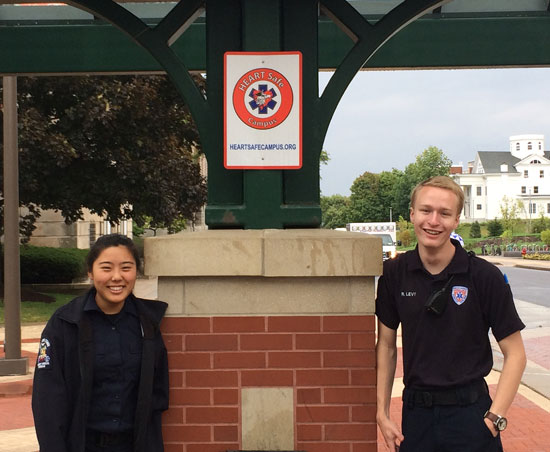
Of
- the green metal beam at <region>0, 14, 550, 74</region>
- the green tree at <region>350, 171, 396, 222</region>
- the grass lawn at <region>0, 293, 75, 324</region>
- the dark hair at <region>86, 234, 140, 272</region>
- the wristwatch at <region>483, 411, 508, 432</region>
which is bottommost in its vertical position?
the grass lawn at <region>0, 293, 75, 324</region>

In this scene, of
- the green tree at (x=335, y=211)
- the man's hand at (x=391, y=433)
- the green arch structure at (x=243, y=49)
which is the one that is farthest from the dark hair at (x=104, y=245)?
the green tree at (x=335, y=211)

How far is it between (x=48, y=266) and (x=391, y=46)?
62.6 feet

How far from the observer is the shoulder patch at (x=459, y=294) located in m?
3.20

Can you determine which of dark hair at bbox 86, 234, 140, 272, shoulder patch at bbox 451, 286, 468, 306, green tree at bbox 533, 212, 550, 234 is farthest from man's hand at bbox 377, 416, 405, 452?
green tree at bbox 533, 212, 550, 234

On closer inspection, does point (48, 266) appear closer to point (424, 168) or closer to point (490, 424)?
point (490, 424)

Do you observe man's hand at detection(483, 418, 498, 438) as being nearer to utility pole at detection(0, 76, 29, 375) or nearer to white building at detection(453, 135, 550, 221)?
utility pole at detection(0, 76, 29, 375)

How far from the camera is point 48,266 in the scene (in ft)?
79.7

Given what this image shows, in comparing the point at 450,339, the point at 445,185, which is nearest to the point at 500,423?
the point at 450,339

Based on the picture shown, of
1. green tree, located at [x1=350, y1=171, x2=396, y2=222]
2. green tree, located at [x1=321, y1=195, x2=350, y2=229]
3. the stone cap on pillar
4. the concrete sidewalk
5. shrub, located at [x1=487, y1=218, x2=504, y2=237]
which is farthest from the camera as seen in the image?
green tree, located at [x1=321, y1=195, x2=350, y2=229]

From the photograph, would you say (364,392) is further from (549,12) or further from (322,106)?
(549,12)

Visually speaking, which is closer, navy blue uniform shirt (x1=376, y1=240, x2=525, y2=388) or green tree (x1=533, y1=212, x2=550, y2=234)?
navy blue uniform shirt (x1=376, y1=240, x2=525, y2=388)

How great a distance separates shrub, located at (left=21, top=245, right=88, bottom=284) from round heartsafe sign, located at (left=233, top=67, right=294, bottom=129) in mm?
20520

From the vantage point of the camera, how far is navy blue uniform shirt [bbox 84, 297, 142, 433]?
3.21 m

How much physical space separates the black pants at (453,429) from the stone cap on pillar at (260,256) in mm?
718
